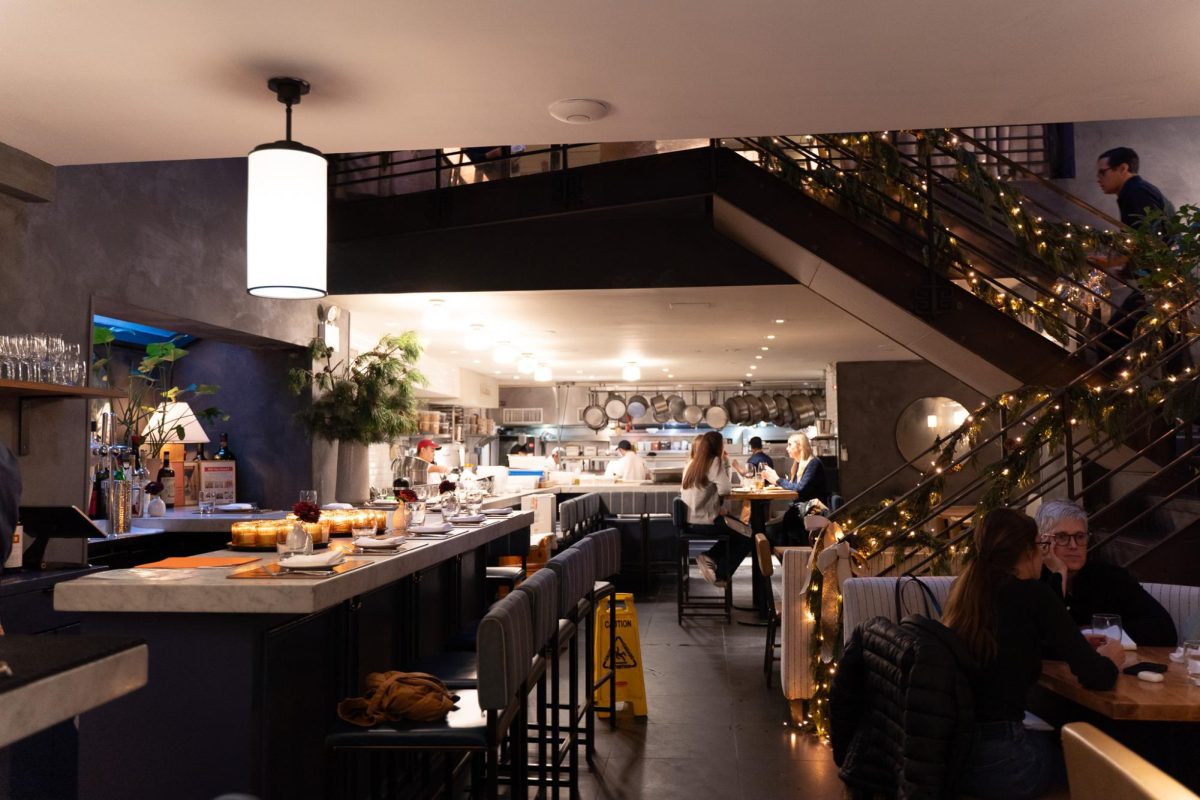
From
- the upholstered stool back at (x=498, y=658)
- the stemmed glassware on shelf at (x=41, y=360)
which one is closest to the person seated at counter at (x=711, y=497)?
the stemmed glassware on shelf at (x=41, y=360)

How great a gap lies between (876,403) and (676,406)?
510 cm

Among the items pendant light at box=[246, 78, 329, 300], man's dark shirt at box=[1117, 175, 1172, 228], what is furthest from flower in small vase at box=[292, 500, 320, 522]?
man's dark shirt at box=[1117, 175, 1172, 228]

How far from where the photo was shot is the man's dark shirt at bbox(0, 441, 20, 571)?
10.9 feet

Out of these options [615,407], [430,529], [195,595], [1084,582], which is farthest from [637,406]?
[195,595]

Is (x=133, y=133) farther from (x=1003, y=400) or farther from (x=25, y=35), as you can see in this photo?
(x=1003, y=400)

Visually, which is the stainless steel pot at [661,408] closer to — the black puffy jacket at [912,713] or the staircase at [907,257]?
the staircase at [907,257]

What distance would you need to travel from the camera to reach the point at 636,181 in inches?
281

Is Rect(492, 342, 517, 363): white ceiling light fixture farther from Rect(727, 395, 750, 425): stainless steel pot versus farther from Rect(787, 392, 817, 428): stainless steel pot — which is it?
Rect(787, 392, 817, 428): stainless steel pot

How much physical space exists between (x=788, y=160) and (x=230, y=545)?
4493 mm

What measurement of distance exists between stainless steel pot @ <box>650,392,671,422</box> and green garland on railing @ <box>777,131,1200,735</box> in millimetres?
11320

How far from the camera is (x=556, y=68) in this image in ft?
10.9

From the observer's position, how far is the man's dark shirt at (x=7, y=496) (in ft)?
10.9

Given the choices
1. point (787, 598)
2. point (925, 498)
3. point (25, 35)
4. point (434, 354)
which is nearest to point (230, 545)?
point (25, 35)

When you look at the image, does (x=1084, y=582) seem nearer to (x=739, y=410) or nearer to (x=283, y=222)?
(x=283, y=222)
